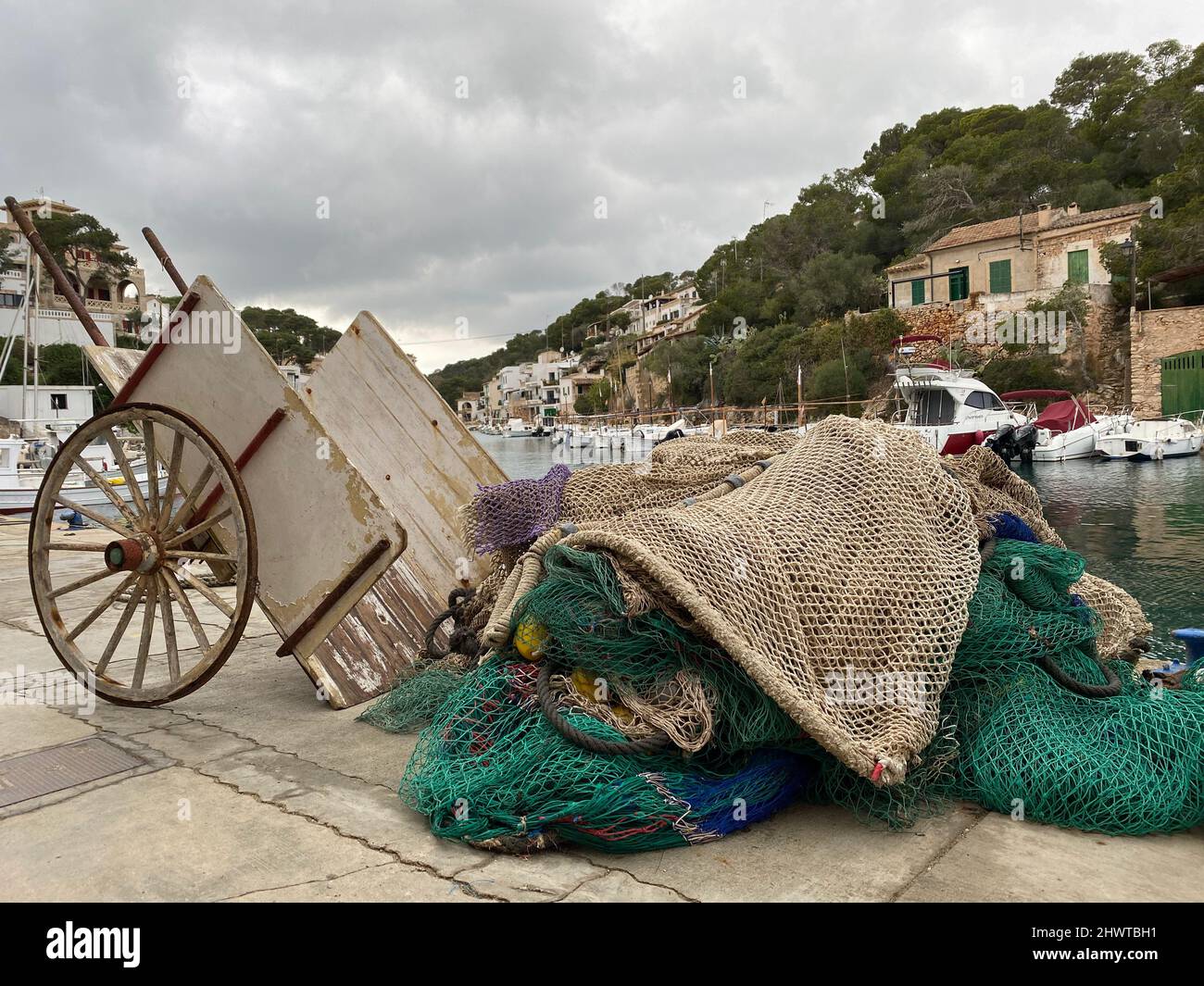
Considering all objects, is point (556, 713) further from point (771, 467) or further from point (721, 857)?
point (771, 467)

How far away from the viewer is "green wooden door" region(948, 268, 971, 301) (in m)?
49.0

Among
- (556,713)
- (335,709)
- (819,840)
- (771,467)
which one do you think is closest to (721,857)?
(819,840)

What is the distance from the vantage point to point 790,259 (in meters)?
69.7

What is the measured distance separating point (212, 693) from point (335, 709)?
0.87m

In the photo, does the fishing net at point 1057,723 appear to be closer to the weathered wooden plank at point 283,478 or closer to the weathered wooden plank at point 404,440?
the weathered wooden plank at point 283,478

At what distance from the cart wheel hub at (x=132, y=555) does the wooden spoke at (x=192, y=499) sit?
16cm

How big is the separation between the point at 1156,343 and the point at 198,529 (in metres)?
41.9

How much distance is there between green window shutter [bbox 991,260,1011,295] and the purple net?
49.4 meters

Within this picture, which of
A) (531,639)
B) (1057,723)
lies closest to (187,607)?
(531,639)

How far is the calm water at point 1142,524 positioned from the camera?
9711 mm

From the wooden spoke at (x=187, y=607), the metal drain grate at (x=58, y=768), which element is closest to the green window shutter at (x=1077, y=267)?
the wooden spoke at (x=187, y=607)

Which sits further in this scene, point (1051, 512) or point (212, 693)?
point (1051, 512)

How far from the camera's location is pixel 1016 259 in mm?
46750

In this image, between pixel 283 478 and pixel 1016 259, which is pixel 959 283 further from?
pixel 283 478
